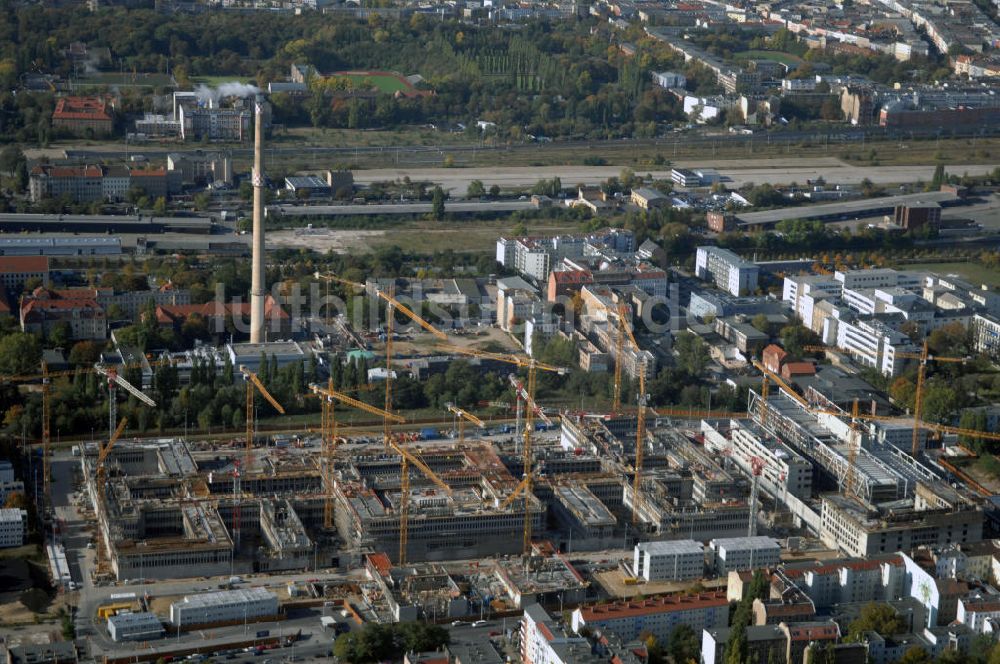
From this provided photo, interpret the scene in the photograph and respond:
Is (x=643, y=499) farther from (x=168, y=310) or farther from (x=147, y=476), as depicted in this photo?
(x=168, y=310)

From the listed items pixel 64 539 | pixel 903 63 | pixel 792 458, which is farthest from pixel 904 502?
pixel 903 63

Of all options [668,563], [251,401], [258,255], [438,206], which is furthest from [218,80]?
[668,563]

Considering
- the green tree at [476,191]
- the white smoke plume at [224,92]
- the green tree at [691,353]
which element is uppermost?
the white smoke plume at [224,92]

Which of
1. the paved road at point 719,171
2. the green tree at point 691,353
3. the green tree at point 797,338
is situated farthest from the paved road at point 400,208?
the green tree at point 797,338

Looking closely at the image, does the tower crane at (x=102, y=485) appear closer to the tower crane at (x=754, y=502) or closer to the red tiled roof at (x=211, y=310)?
the red tiled roof at (x=211, y=310)

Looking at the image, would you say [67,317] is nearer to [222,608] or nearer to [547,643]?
[222,608]

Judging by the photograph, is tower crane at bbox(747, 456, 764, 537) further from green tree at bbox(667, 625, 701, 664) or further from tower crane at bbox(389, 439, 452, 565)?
tower crane at bbox(389, 439, 452, 565)
